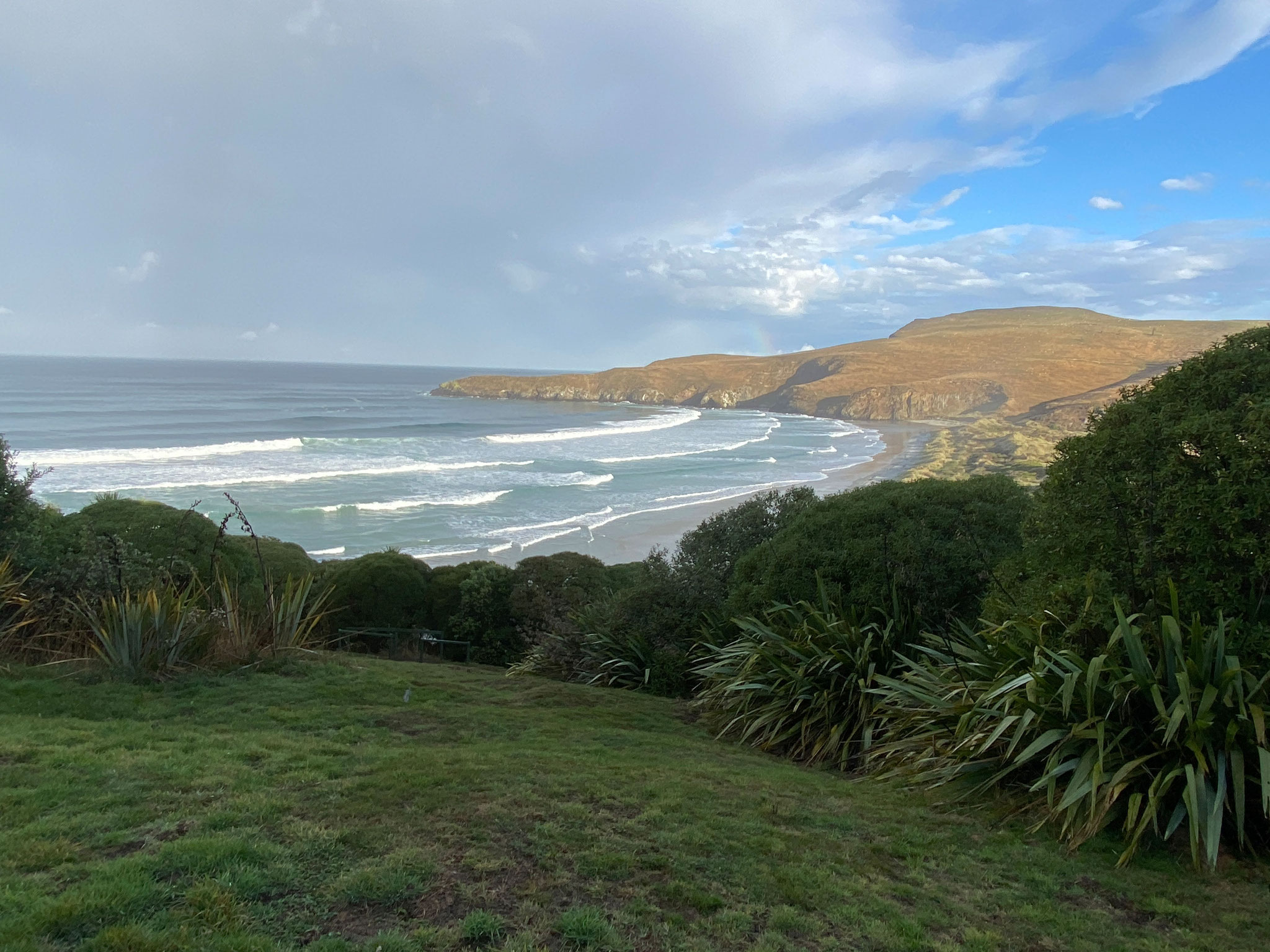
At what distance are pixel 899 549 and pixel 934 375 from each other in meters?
112

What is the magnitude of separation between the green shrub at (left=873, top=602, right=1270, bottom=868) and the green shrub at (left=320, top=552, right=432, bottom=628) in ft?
33.2

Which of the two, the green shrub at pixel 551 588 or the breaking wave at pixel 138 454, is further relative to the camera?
the breaking wave at pixel 138 454

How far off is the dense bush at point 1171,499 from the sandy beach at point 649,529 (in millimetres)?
11752

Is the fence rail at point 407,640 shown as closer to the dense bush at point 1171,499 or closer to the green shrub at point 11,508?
the green shrub at point 11,508

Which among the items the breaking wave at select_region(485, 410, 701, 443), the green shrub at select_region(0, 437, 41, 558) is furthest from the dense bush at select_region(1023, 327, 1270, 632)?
the breaking wave at select_region(485, 410, 701, 443)

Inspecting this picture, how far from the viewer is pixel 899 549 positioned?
8641 millimetres

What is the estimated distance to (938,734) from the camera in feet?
19.8

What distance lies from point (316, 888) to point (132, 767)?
217 centimetres

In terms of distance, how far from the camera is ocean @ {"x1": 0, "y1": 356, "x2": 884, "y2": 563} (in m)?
30.6

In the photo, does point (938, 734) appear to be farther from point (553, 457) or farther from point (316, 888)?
point (553, 457)

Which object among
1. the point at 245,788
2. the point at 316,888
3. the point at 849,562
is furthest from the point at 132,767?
the point at 849,562

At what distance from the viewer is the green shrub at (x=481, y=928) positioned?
10.1 feet

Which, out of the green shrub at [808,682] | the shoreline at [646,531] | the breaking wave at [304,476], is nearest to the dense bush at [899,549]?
the green shrub at [808,682]

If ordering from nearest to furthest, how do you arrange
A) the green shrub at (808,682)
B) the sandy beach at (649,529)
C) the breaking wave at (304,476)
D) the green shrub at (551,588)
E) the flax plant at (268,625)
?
the green shrub at (808,682) < the flax plant at (268,625) < the green shrub at (551,588) < the sandy beach at (649,529) < the breaking wave at (304,476)
